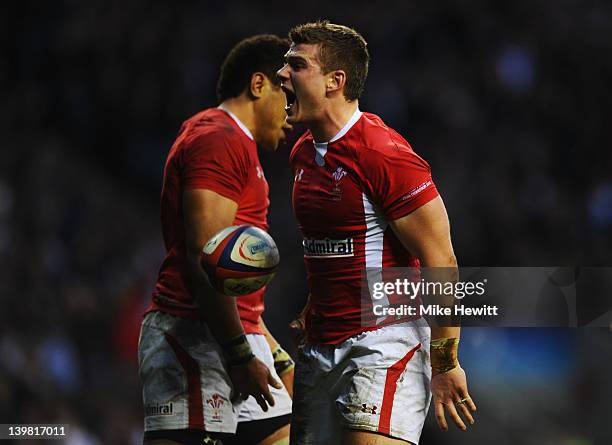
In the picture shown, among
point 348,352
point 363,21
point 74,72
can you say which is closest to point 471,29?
point 363,21

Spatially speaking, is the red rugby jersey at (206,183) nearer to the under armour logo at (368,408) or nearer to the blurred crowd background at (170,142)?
the under armour logo at (368,408)

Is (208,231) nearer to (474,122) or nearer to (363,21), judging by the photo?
(474,122)

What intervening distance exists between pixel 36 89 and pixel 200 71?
199 cm

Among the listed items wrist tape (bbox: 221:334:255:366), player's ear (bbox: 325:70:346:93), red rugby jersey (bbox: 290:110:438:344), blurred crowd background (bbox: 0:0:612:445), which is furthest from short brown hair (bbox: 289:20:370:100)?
blurred crowd background (bbox: 0:0:612:445)

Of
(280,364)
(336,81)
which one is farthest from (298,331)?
(336,81)

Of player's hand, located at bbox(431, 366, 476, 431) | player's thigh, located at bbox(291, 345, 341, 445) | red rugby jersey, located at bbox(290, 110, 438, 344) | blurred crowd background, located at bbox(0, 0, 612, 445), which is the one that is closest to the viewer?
player's hand, located at bbox(431, 366, 476, 431)

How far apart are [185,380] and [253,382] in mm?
319

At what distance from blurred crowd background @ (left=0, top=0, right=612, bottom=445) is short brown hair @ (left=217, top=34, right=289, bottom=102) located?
3408 mm

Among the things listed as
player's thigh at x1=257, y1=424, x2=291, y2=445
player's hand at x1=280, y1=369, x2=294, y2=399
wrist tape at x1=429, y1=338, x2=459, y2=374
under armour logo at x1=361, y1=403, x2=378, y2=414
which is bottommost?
under armour logo at x1=361, y1=403, x2=378, y2=414

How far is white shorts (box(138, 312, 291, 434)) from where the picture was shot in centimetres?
453

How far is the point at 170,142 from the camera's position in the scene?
38.1ft

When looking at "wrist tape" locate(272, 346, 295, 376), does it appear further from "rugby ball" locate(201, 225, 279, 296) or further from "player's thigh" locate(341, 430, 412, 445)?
"player's thigh" locate(341, 430, 412, 445)

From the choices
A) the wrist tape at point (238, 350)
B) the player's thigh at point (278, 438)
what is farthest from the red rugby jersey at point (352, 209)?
the player's thigh at point (278, 438)

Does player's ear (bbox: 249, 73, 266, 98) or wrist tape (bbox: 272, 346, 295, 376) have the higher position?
player's ear (bbox: 249, 73, 266, 98)
